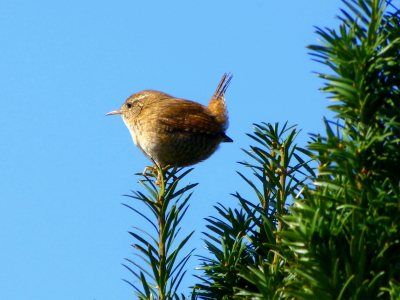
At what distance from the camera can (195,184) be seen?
6.28 feet

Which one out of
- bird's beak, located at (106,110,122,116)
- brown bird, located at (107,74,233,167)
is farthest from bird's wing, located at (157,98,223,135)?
bird's beak, located at (106,110,122,116)

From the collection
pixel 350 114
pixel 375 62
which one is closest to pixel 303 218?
pixel 350 114

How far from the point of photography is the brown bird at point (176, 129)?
421cm

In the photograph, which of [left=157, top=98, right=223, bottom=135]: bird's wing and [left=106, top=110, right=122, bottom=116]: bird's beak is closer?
[left=157, top=98, right=223, bottom=135]: bird's wing

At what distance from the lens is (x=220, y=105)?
502 cm

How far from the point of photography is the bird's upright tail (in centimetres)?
482

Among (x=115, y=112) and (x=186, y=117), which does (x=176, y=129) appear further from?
(x=115, y=112)

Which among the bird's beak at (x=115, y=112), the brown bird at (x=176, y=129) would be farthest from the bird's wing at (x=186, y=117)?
the bird's beak at (x=115, y=112)

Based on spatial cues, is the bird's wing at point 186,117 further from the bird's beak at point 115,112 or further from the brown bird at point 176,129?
the bird's beak at point 115,112

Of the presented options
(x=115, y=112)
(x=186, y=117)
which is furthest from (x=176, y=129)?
(x=115, y=112)

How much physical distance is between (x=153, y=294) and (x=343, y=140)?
2.51ft

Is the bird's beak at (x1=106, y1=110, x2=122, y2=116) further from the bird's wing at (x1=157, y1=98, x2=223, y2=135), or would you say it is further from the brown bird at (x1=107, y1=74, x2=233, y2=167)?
the bird's wing at (x1=157, y1=98, x2=223, y2=135)

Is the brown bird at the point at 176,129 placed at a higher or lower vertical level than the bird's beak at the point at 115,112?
lower

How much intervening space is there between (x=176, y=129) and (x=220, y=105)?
2.88 feet
